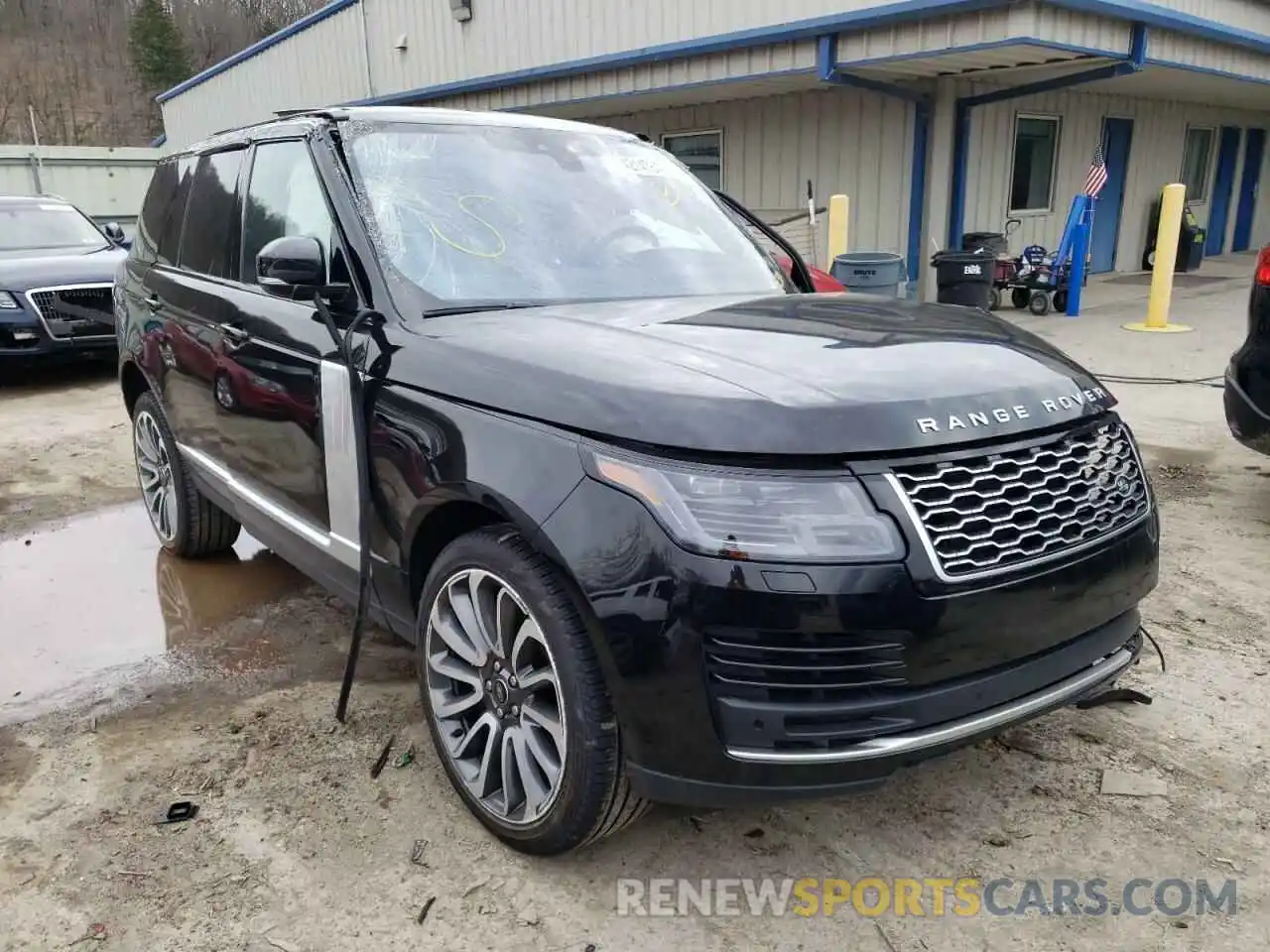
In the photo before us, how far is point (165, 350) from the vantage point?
4176mm

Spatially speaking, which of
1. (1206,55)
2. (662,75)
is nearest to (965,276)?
(662,75)

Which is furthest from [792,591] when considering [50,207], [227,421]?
[50,207]

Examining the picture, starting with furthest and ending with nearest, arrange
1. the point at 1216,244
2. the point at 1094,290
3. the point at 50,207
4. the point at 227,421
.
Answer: the point at 1216,244 < the point at 1094,290 < the point at 50,207 < the point at 227,421

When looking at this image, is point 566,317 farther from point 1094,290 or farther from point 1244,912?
point 1094,290

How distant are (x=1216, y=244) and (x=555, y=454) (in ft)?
72.0

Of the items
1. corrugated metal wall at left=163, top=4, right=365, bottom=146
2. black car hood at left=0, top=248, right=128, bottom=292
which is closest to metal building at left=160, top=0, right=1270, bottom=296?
corrugated metal wall at left=163, top=4, right=365, bottom=146

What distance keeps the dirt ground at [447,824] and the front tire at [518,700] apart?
0.17m

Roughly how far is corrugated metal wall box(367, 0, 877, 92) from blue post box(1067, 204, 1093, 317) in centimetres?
355

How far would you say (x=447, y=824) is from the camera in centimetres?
264

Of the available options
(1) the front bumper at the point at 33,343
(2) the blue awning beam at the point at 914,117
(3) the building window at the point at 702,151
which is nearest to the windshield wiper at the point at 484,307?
(1) the front bumper at the point at 33,343

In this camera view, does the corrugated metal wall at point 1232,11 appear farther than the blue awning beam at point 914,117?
Yes

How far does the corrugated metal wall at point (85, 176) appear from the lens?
22938 mm

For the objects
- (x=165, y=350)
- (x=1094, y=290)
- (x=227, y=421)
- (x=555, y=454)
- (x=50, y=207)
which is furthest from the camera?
(x=1094, y=290)

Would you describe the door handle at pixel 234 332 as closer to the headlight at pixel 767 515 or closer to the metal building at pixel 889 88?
the headlight at pixel 767 515
